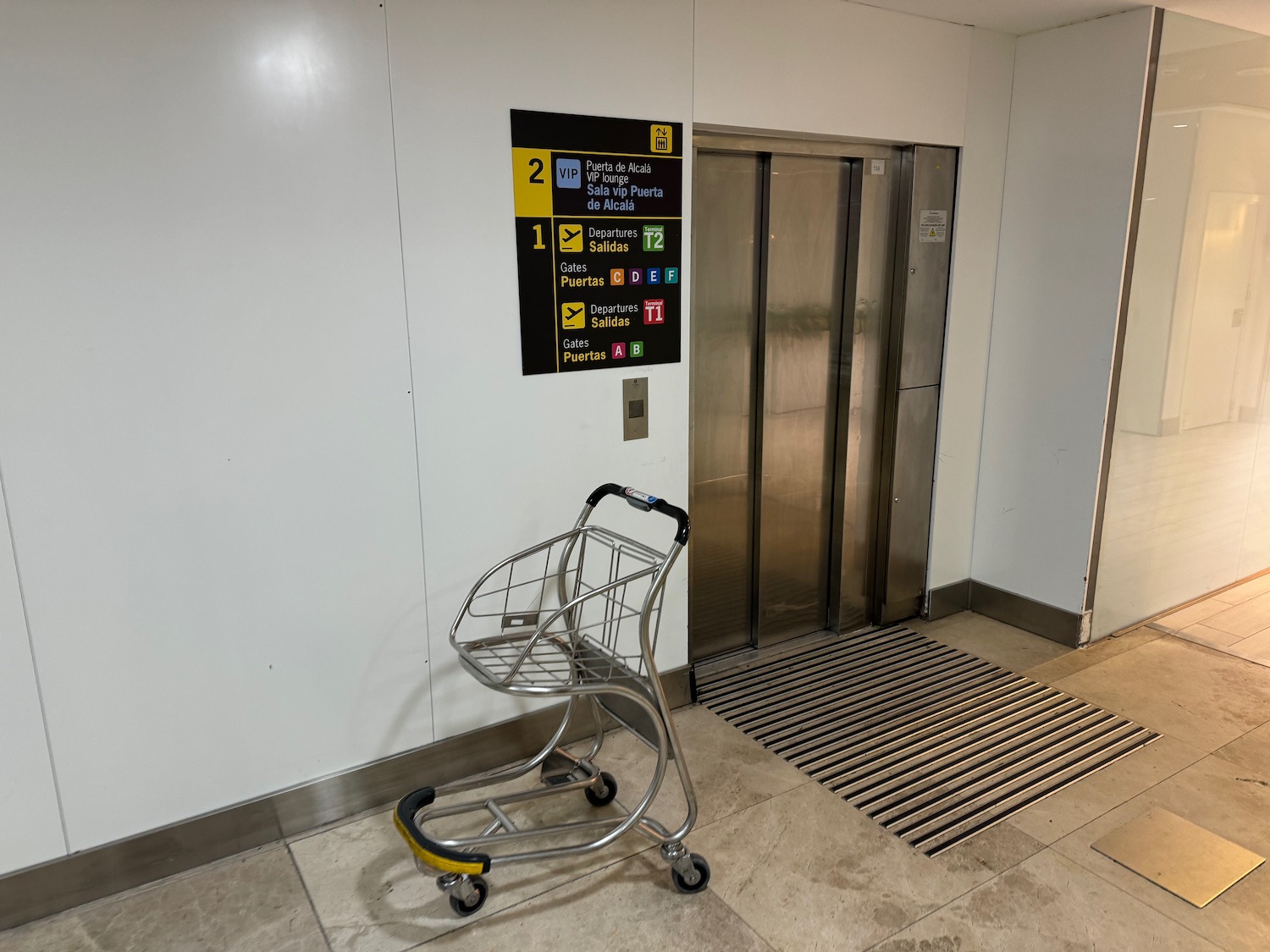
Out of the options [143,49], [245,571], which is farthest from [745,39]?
[245,571]

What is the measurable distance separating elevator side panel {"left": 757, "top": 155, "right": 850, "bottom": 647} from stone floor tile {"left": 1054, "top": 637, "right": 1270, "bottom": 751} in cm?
119

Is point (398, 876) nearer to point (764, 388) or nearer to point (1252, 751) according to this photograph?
point (764, 388)

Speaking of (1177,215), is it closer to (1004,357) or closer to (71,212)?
(1004,357)

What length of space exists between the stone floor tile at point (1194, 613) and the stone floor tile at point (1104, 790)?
48.5 inches

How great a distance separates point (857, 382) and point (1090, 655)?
1.63 meters

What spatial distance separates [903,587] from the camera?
4293 millimetres

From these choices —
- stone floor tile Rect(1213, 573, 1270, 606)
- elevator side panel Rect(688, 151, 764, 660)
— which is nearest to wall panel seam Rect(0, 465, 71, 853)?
elevator side panel Rect(688, 151, 764, 660)

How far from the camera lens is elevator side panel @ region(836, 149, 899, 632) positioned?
3.82m

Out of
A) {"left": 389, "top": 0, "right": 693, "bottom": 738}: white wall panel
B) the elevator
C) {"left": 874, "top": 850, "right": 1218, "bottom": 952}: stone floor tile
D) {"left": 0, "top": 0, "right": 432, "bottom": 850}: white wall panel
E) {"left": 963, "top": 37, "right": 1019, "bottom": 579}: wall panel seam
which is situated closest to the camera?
{"left": 0, "top": 0, "right": 432, "bottom": 850}: white wall panel

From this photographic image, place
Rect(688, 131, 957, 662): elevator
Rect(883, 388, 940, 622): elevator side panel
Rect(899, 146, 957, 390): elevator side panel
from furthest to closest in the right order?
Rect(883, 388, 940, 622): elevator side panel → Rect(899, 146, 957, 390): elevator side panel → Rect(688, 131, 957, 662): elevator

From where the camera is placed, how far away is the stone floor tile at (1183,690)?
340 cm

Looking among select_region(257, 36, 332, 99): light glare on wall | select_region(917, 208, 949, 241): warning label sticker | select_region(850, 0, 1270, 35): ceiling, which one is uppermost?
select_region(850, 0, 1270, 35): ceiling

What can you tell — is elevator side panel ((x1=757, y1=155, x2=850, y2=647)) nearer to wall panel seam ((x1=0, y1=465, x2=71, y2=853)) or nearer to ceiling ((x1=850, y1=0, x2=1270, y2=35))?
→ ceiling ((x1=850, y1=0, x2=1270, y2=35))

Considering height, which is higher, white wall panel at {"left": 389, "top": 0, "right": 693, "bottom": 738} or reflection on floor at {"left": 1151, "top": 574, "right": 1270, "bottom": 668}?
white wall panel at {"left": 389, "top": 0, "right": 693, "bottom": 738}
